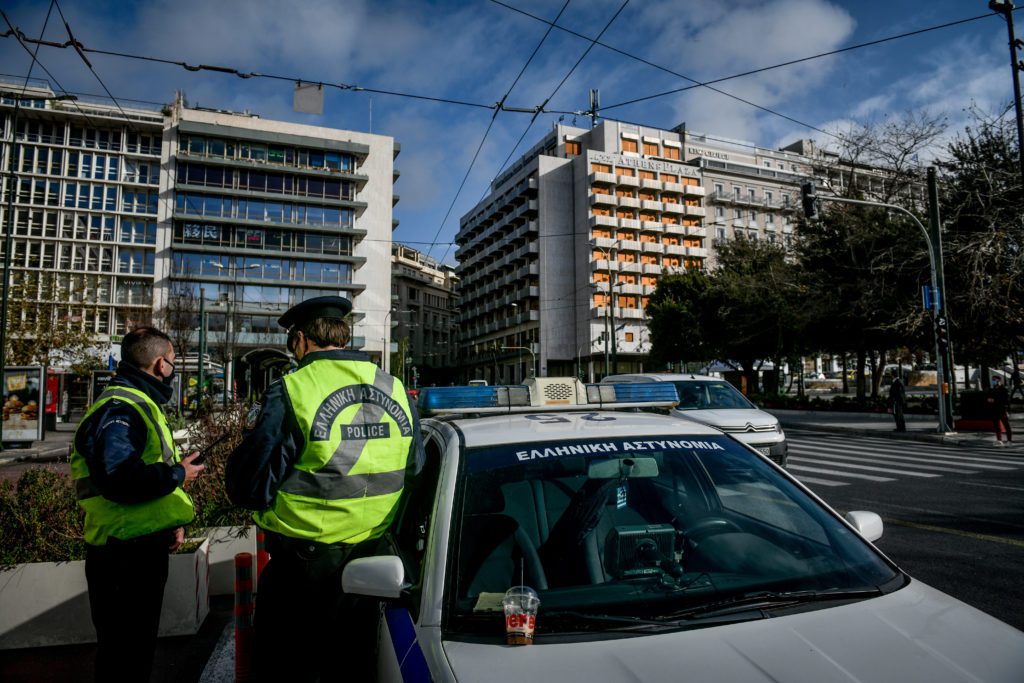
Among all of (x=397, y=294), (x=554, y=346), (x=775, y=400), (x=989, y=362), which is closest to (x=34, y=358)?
(x=775, y=400)

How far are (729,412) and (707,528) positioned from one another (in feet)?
27.3

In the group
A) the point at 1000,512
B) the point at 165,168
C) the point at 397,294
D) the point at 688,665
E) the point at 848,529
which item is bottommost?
the point at 1000,512

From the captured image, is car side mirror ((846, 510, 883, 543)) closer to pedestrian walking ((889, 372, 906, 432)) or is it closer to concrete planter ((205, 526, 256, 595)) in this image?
concrete planter ((205, 526, 256, 595))

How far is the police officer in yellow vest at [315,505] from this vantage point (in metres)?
2.35

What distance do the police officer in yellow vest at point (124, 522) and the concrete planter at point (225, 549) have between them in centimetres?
248

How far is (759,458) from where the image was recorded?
Answer: 106 inches

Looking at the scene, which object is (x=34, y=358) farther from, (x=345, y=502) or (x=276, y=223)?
(x=276, y=223)

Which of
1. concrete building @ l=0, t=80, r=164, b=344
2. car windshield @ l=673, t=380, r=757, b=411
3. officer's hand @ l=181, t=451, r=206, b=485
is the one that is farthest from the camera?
concrete building @ l=0, t=80, r=164, b=344

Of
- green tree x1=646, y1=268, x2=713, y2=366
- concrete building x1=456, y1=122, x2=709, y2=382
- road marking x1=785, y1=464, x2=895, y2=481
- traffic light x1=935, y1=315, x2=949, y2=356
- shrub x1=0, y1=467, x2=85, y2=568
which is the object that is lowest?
road marking x1=785, y1=464, x2=895, y2=481

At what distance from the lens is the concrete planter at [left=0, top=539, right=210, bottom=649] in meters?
4.24

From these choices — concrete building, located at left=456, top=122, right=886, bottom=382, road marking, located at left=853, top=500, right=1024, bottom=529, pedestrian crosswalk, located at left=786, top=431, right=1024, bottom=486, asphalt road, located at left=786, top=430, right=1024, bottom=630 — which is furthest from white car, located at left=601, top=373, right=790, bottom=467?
concrete building, located at left=456, top=122, right=886, bottom=382

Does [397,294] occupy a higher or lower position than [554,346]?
higher

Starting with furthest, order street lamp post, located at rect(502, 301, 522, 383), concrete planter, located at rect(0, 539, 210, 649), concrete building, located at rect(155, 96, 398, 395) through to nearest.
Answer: street lamp post, located at rect(502, 301, 522, 383), concrete building, located at rect(155, 96, 398, 395), concrete planter, located at rect(0, 539, 210, 649)

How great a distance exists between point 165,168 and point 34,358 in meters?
38.9
